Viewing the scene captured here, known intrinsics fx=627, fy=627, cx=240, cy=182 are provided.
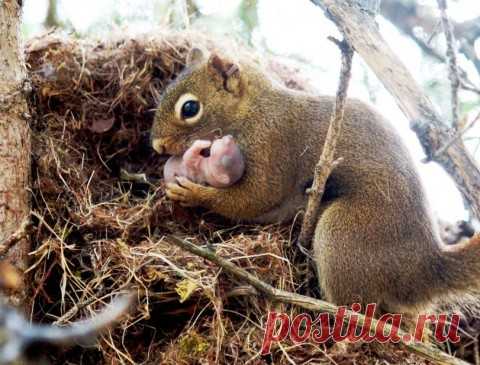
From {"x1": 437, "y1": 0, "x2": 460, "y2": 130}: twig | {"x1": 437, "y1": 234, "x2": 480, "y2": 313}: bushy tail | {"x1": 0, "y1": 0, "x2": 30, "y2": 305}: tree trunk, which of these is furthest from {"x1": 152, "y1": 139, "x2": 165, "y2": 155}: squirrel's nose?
{"x1": 437, "y1": 0, "x2": 460, "y2": 130}: twig

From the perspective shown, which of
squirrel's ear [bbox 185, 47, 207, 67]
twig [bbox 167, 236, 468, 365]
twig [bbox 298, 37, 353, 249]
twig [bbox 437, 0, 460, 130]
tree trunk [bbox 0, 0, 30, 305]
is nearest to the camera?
twig [bbox 167, 236, 468, 365]

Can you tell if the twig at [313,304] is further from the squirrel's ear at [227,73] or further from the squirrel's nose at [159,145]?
the squirrel's ear at [227,73]

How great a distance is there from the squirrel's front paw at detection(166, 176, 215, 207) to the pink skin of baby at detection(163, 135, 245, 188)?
5 centimetres

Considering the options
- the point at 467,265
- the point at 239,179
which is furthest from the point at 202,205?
the point at 467,265

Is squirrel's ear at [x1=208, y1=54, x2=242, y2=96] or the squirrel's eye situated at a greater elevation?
squirrel's ear at [x1=208, y1=54, x2=242, y2=96]

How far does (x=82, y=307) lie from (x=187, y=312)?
448 mm

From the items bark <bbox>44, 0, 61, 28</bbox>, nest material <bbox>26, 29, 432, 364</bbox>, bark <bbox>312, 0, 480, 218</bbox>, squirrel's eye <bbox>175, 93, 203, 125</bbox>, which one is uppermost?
bark <bbox>312, 0, 480, 218</bbox>

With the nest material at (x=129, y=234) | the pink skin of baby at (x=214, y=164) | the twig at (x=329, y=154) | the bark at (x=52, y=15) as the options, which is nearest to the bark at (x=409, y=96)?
the twig at (x=329, y=154)

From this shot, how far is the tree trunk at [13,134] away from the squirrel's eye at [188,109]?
88 cm

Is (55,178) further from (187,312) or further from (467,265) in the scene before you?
(467,265)

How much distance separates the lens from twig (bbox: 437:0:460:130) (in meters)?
2.10

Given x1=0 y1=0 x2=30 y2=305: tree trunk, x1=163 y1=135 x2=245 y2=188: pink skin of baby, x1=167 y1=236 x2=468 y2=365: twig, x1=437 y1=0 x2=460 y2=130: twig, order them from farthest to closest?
x1=163 y1=135 x2=245 y2=188: pink skin of baby
x1=0 y1=0 x2=30 y2=305: tree trunk
x1=437 y1=0 x2=460 y2=130: twig
x1=167 y1=236 x2=468 y2=365: twig

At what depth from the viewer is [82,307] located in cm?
260

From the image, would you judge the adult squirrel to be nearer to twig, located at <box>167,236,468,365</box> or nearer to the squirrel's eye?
the squirrel's eye
